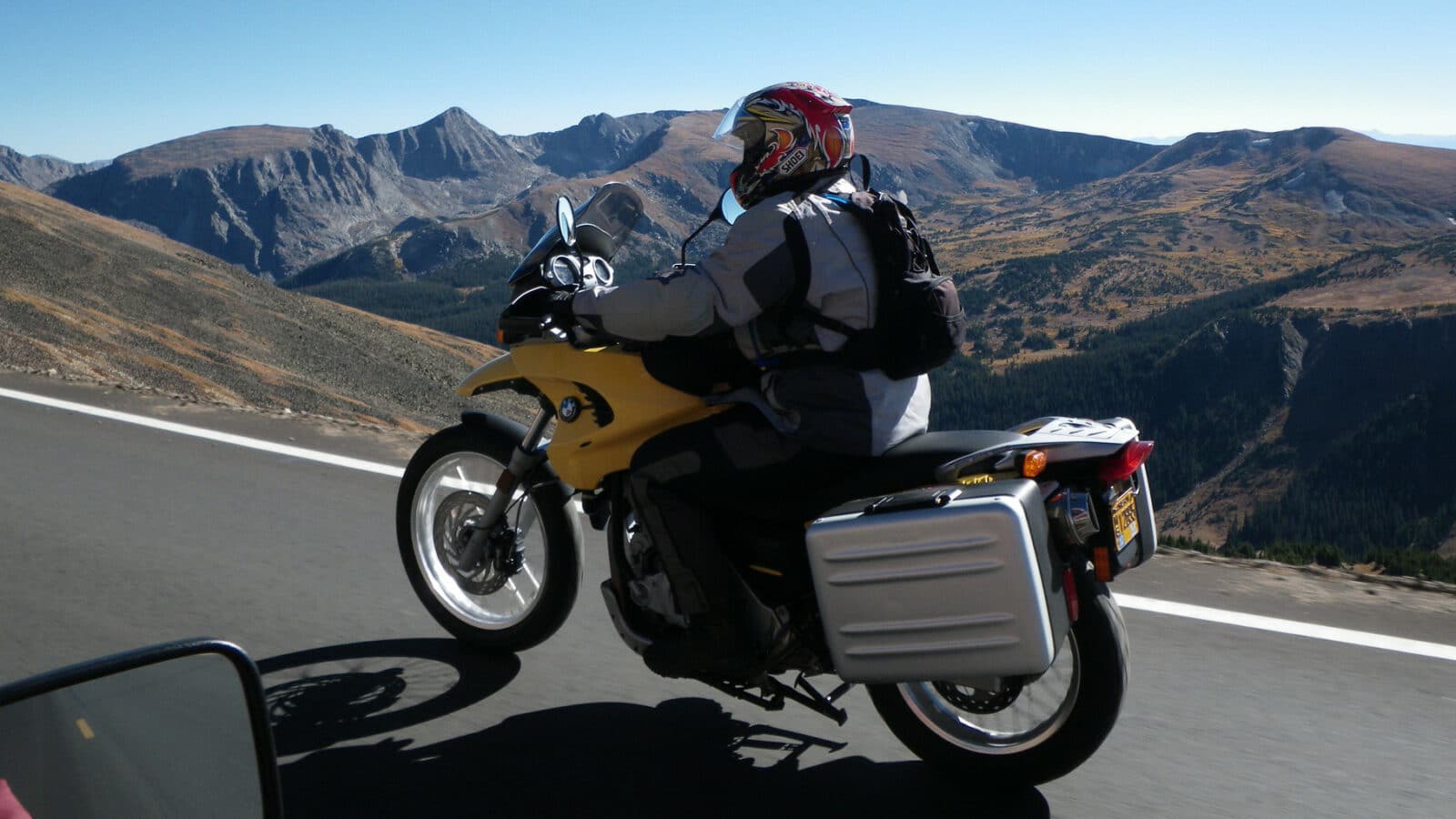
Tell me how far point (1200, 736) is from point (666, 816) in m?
1.75

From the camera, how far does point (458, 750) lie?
383cm

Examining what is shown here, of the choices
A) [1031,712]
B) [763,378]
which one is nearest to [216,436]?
[763,378]

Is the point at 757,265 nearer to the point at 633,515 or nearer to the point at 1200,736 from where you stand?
the point at 633,515

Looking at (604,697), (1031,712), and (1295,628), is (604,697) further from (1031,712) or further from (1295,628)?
(1295,628)

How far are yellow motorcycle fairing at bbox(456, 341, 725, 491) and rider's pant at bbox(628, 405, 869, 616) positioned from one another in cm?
13

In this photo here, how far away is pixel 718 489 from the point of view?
3.58 meters

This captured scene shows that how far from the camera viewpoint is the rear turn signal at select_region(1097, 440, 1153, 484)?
320 centimetres

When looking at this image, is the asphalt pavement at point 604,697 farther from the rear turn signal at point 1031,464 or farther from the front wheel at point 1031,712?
the rear turn signal at point 1031,464

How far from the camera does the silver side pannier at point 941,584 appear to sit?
293 centimetres

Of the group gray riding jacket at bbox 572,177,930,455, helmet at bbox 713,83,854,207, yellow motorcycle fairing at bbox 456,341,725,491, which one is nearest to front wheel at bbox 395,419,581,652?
yellow motorcycle fairing at bbox 456,341,725,491

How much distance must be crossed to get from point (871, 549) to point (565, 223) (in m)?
1.79

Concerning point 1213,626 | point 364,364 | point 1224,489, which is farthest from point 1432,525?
point 1213,626

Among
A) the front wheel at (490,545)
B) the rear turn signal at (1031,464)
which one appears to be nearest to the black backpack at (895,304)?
the rear turn signal at (1031,464)

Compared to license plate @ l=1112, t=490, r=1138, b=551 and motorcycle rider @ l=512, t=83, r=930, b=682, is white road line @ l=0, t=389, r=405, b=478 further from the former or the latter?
license plate @ l=1112, t=490, r=1138, b=551
